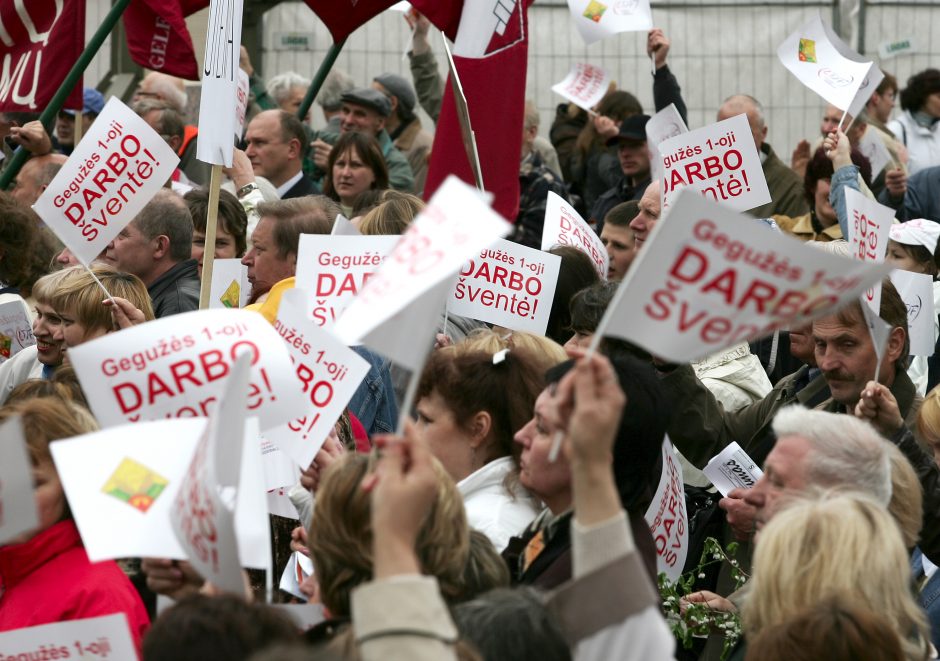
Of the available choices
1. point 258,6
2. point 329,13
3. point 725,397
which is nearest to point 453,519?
point 725,397

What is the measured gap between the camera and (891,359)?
524 cm

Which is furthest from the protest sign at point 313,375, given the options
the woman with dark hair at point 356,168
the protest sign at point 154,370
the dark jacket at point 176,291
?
the woman with dark hair at point 356,168

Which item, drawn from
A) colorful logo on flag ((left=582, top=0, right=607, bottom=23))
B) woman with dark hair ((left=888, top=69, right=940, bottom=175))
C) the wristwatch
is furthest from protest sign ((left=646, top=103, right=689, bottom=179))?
woman with dark hair ((left=888, top=69, right=940, bottom=175))

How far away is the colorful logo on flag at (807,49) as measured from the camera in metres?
8.22

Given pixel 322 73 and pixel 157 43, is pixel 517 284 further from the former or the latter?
pixel 157 43

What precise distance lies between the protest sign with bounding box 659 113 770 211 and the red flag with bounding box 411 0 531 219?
80 centimetres

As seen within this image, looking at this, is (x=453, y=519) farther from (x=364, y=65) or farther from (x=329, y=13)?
(x=364, y=65)

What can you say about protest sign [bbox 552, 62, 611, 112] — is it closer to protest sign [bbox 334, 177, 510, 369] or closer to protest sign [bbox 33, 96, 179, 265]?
protest sign [bbox 33, 96, 179, 265]

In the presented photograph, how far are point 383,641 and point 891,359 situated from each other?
3.02m

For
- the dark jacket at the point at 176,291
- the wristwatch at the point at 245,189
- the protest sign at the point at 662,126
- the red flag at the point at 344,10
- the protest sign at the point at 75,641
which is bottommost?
the dark jacket at the point at 176,291

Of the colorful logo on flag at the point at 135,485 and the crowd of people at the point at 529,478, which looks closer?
the crowd of people at the point at 529,478

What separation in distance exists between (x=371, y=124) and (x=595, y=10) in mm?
2267

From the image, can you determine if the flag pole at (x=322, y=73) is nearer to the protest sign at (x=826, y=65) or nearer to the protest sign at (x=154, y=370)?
the protest sign at (x=826, y=65)

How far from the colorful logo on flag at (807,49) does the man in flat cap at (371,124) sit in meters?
2.85
